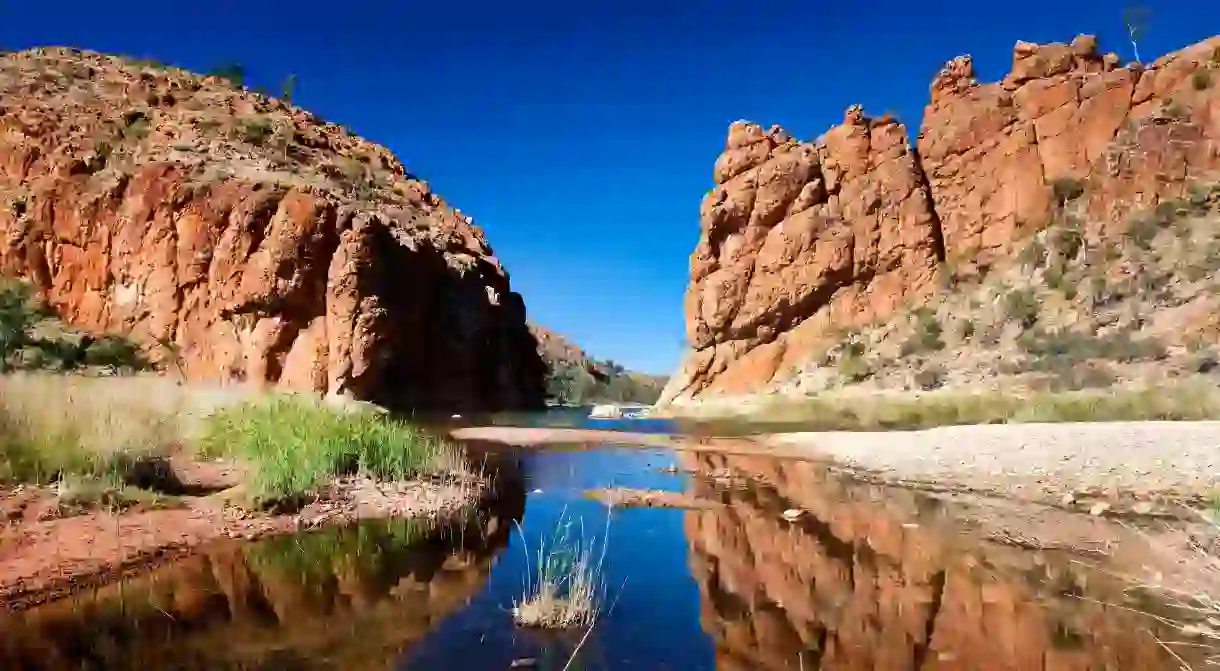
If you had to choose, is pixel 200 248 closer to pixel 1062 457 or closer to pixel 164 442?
pixel 164 442

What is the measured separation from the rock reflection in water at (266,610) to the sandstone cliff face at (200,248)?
114 feet

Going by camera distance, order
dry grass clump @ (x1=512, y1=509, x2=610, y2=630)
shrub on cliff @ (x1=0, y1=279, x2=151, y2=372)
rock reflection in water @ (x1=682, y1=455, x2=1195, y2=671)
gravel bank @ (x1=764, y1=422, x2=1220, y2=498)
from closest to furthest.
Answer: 1. rock reflection in water @ (x1=682, y1=455, x2=1195, y2=671)
2. dry grass clump @ (x1=512, y1=509, x2=610, y2=630)
3. gravel bank @ (x1=764, y1=422, x2=1220, y2=498)
4. shrub on cliff @ (x1=0, y1=279, x2=151, y2=372)

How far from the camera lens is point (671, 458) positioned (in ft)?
72.0

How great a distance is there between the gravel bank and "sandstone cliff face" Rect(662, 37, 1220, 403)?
106 feet

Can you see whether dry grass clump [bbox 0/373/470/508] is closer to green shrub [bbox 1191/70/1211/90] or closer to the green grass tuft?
the green grass tuft

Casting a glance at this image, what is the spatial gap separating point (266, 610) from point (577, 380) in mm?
115698

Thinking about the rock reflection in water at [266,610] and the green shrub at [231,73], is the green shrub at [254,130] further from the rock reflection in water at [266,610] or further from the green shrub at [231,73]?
the rock reflection in water at [266,610]

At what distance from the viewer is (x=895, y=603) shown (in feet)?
24.2

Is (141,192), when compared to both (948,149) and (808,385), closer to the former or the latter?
(808,385)

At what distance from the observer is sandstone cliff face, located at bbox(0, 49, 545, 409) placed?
42.1 m

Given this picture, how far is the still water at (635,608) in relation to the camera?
5703 mm

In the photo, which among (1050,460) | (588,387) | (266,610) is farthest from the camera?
(588,387)

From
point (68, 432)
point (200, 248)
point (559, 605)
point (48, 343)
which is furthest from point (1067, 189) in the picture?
point (48, 343)

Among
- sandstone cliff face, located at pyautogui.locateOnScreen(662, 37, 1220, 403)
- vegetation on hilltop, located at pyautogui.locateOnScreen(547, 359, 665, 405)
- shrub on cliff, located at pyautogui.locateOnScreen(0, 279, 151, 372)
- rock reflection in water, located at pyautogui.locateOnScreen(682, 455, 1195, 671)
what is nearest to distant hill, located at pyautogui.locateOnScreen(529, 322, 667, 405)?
vegetation on hilltop, located at pyautogui.locateOnScreen(547, 359, 665, 405)
